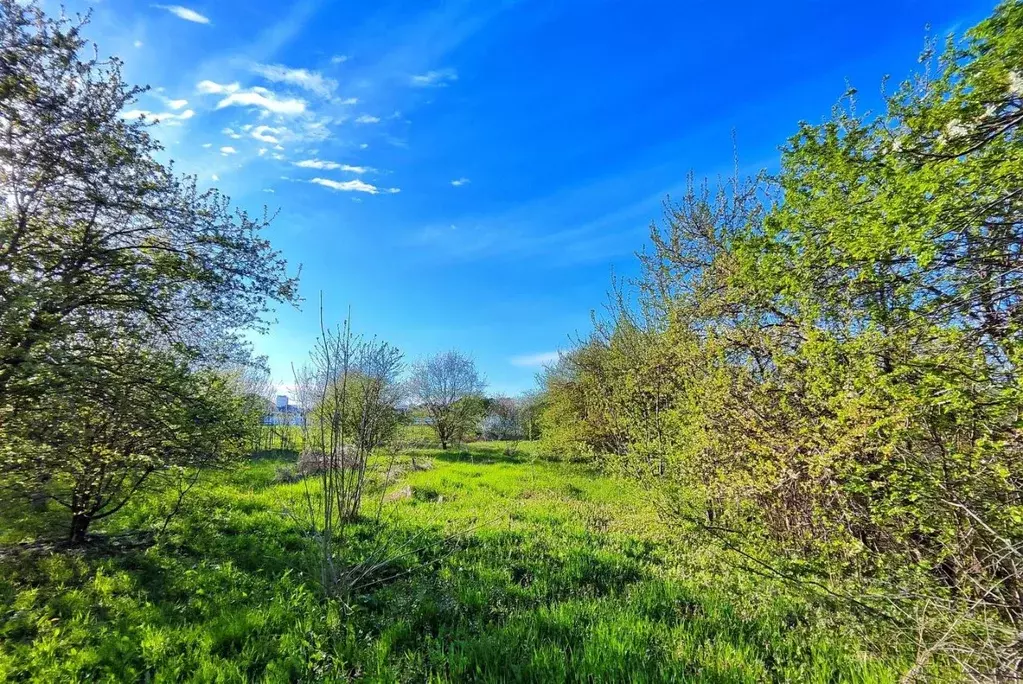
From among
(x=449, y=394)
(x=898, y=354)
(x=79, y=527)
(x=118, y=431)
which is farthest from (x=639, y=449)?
(x=449, y=394)

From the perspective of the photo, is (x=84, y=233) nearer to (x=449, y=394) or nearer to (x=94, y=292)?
(x=94, y=292)

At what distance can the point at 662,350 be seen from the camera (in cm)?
691

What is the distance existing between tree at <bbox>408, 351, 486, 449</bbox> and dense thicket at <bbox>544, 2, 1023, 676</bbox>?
817 inches

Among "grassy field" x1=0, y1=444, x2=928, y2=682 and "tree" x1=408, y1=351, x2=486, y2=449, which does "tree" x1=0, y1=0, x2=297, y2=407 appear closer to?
"grassy field" x1=0, y1=444, x2=928, y2=682

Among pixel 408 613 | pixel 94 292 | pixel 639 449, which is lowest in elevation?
pixel 408 613

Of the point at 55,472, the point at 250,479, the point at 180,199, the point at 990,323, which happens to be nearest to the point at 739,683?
the point at 990,323

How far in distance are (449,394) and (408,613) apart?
23.2 m

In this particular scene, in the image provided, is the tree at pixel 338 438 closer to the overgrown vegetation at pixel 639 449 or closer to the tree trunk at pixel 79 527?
the overgrown vegetation at pixel 639 449

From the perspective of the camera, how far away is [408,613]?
165 inches

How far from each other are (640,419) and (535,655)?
5.00 m

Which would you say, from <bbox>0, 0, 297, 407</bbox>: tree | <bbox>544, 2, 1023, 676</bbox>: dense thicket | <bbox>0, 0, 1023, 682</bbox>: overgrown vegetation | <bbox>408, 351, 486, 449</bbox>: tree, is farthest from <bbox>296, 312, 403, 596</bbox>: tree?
<bbox>408, 351, 486, 449</bbox>: tree

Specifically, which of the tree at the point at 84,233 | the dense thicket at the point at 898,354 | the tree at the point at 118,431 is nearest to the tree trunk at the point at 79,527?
the tree at the point at 118,431

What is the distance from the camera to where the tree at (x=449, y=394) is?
25.5 metres

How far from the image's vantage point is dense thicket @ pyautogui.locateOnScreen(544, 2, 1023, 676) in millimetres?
2432
